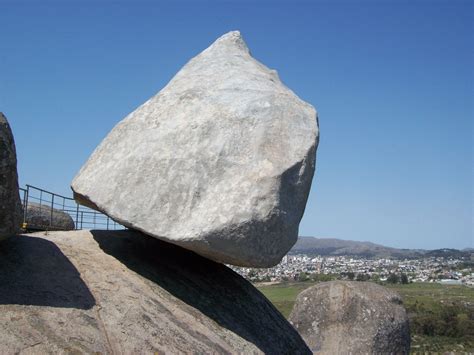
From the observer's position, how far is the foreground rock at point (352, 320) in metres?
13.8

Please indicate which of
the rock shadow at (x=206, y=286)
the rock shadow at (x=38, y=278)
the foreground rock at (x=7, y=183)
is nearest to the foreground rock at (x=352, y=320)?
the rock shadow at (x=206, y=286)

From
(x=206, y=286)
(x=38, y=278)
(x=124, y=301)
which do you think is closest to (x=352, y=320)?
(x=206, y=286)

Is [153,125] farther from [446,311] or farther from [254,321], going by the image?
[446,311]

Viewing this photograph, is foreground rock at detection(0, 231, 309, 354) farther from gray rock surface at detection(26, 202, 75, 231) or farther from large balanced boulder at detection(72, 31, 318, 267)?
gray rock surface at detection(26, 202, 75, 231)

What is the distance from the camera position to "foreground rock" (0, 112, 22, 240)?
504 centimetres

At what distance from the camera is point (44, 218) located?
17.2 meters

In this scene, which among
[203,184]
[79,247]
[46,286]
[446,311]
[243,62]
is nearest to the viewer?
[46,286]

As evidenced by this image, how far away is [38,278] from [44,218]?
12.2 meters

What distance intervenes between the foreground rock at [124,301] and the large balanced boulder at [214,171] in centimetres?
67

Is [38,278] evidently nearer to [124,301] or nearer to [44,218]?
[124,301]

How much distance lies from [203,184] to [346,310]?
Result: 30.1 feet

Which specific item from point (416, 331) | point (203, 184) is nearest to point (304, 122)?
point (203, 184)

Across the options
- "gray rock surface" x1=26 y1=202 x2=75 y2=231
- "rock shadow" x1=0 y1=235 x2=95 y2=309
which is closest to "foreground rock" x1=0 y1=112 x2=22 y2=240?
"rock shadow" x1=0 y1=235 x2=95 y2=309

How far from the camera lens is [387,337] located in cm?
1402
